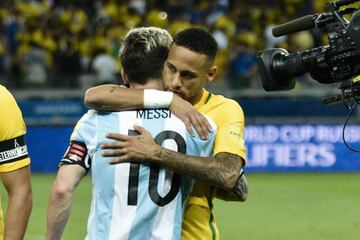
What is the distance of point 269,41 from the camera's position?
759 inches

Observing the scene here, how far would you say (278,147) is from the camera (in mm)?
15758

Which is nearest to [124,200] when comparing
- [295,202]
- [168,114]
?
[168,114]

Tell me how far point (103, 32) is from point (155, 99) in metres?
15.8

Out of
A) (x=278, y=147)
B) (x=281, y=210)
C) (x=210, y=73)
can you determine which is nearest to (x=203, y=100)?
(x=210, y=73)

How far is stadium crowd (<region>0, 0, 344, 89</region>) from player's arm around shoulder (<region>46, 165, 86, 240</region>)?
12.8 m

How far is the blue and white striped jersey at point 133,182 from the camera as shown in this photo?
387cm

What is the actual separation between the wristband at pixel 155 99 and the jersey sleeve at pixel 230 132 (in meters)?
0.30

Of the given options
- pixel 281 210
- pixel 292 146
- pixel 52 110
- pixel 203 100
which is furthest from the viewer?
pixel 52 110

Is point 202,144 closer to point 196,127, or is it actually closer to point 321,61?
point 196,127

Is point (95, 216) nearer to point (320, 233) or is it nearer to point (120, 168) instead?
point (120, 168)

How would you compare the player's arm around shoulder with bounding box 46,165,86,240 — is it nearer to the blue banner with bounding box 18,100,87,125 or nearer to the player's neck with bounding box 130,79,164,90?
the player's neck with bounding box 130,79,164,90

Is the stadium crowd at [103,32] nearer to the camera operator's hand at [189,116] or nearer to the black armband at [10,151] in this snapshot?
the black armband at [10,151]

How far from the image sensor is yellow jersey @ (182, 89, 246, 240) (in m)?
4.09

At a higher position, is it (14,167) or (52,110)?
(52,110)
